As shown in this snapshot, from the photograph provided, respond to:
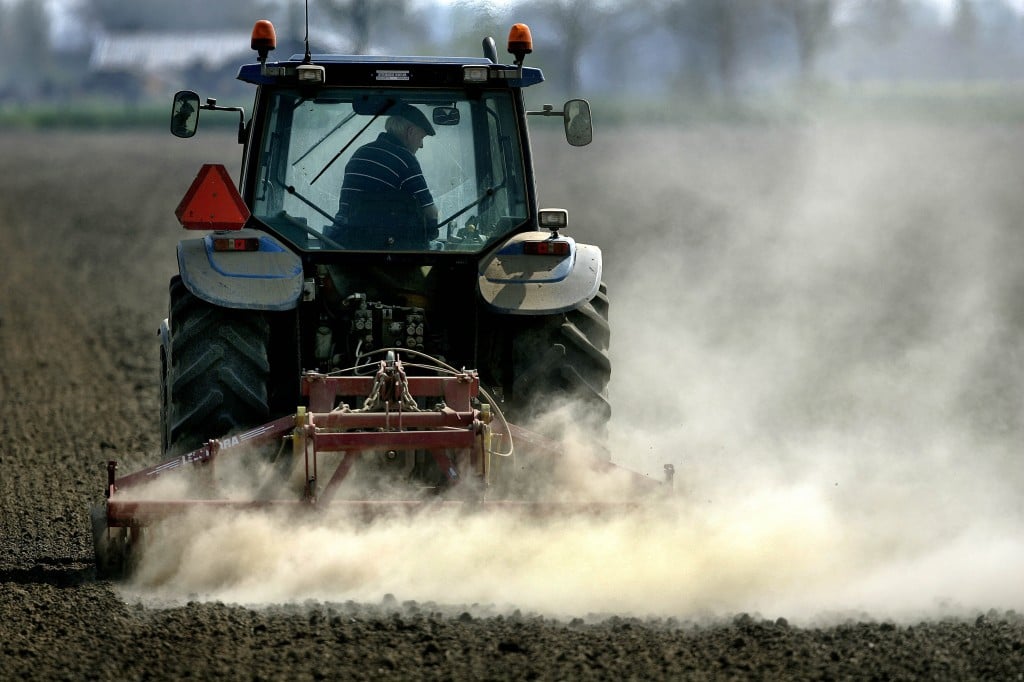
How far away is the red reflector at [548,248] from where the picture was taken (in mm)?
6746

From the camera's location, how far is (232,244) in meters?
6.59

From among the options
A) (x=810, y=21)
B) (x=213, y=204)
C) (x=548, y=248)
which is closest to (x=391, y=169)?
(x=548, y=248)

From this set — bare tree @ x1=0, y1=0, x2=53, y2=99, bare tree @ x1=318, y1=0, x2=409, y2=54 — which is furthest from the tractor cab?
bare tree @ x1=0, y1=0, x2=53, y2=99

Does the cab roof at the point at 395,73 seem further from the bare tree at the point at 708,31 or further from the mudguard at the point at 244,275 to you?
the bare tree at the point at 708,31

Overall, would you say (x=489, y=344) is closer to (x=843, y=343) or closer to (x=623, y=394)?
(x=623, y=394)

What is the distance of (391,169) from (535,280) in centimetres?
84

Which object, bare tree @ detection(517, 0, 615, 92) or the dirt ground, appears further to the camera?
bare tree @ detection(517, 0, 615, 92)

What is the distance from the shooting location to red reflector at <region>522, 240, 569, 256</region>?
22.1ft

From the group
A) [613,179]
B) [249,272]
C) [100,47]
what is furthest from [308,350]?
[100,47]

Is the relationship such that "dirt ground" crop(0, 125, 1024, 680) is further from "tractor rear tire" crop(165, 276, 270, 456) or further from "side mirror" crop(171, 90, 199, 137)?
"side mirror" crop(171, 90, 199, 137)

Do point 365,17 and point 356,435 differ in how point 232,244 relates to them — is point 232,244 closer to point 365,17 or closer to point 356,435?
point 356,435

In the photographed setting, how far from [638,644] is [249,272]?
228 cm

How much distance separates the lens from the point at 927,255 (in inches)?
663

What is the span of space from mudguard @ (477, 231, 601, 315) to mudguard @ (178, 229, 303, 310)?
2.49 ft
